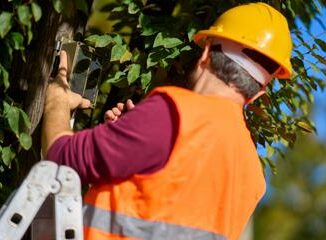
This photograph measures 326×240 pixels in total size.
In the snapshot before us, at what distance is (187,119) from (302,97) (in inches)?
70.9

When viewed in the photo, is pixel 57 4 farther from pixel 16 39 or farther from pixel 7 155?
pixel 7 155

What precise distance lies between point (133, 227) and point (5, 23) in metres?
0.81

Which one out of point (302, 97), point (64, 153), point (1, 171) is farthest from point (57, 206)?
point (302, 97)

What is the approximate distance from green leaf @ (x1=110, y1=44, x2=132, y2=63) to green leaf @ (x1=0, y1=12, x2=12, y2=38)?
1.72 feet

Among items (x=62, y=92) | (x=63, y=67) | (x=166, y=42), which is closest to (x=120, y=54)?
(x=166, y=42)

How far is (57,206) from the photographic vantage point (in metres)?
2.56

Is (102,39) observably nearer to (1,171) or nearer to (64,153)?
(1,171)

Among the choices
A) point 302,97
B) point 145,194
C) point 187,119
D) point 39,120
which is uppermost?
point 187,119

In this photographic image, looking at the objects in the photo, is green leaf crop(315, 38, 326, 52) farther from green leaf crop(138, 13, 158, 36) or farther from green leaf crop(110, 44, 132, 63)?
green leaf crop(110, 44, 132, 63)

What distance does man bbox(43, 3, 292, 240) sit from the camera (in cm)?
254

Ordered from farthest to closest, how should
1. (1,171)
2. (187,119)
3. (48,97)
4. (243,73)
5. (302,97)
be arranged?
1. (302,97)
2. (1,171)
3. (48,97)
4. (243,73)
5. (187,119)

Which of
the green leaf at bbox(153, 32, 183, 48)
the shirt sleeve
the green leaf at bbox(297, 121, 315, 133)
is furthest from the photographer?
the green leaf at bbox(297, 121, 315, 133)

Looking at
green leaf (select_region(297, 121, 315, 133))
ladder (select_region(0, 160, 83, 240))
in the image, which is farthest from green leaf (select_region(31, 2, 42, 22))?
green leaf (select_region(297, 121, 315, 133))

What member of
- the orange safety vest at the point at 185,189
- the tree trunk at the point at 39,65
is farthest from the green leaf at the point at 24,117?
the orange safety vest at the point at 185,189
